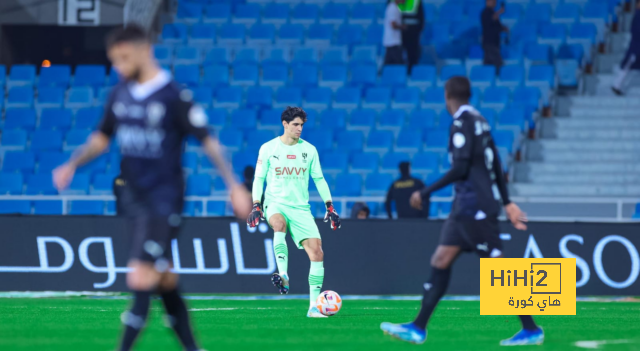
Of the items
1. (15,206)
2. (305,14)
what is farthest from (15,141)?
(305,14)

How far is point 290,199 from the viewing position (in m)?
10.7

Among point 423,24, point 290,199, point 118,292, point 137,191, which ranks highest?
point 423,24

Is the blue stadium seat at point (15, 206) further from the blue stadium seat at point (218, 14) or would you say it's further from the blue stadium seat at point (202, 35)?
the blue stadium seat at point (218, 14)

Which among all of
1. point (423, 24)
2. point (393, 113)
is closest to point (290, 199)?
point (393, 113)

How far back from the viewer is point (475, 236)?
7.22 m

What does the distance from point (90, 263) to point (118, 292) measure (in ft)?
1.96

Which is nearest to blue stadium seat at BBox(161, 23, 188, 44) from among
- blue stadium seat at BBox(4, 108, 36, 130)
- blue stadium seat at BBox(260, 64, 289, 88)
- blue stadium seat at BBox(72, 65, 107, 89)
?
blue stadium seat at BBox(72, 65, 107, 89)

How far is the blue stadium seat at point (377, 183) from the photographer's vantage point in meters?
17.9

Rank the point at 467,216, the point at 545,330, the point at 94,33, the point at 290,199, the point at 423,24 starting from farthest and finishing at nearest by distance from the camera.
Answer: the point at 94,33 < the point at 423,24 < the point at 290,199 < the point at 545,330 < the point at 467,216

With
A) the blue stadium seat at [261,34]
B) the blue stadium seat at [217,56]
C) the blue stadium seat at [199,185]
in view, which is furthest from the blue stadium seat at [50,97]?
the blue stadium seat at [261,34]

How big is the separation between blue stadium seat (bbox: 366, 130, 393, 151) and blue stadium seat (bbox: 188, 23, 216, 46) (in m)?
5.47

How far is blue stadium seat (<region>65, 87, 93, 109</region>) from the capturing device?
20.6 metres

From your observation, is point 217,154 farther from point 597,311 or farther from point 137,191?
point 597,311

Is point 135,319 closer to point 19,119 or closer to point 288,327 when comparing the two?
point 288,327
